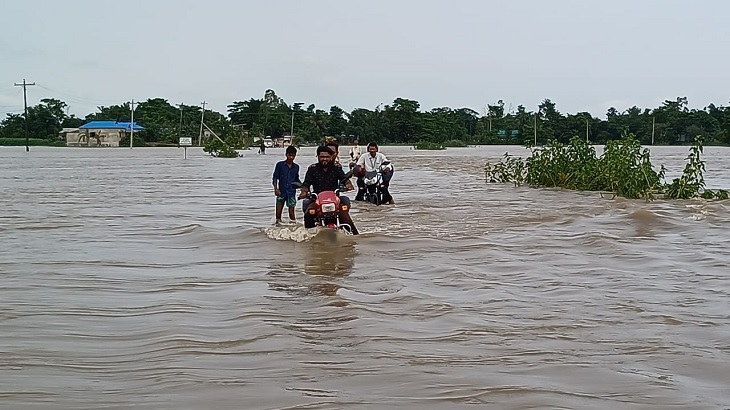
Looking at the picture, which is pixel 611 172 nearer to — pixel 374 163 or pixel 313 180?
pixel 374 163

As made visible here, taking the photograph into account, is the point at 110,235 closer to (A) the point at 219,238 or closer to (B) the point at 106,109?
(A) the point at 219,238

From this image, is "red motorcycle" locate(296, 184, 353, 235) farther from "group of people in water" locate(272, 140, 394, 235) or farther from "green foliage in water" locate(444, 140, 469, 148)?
"green foliage in water" locate(444, 140, 469, 148)

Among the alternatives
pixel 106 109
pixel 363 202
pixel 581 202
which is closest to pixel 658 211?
pixel 581 202

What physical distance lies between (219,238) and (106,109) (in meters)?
104

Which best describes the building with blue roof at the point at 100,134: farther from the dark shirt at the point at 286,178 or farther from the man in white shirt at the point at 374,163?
the dark shirt at the point at 286,178

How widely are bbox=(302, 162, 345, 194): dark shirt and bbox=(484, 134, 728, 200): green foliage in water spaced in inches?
390

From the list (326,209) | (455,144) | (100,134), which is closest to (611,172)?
(326,209)

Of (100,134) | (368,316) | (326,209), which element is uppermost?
(100,134)

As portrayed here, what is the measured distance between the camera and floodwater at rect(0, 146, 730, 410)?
4488mm

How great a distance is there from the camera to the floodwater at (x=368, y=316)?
14.7ft

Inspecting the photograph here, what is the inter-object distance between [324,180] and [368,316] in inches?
175

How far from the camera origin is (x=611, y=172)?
19.9m

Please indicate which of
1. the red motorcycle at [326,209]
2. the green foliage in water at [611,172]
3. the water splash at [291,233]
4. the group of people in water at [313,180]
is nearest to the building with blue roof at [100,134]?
the green foliage in water at [611,172]

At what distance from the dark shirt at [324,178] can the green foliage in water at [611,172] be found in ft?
32.5
